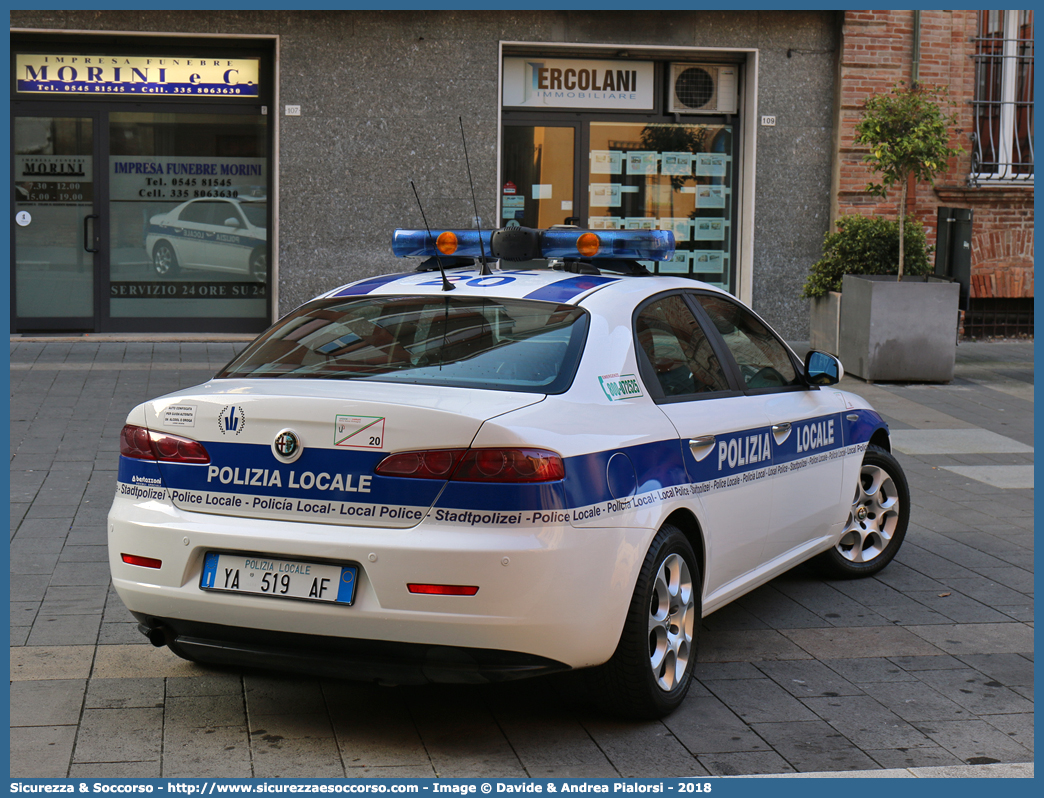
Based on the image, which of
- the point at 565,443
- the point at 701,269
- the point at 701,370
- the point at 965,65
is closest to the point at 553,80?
the point at 701,269

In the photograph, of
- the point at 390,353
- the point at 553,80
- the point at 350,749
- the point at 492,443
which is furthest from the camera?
the point at 553,80

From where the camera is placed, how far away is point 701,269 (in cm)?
1528

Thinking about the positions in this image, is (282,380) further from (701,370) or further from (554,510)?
(701,370)

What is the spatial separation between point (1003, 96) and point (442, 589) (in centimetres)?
1367

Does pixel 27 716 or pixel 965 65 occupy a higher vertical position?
pixel 965 65

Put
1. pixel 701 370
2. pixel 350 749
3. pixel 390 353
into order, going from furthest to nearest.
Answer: pixel 701 370 < pixel 390 353 < pixel 350 749

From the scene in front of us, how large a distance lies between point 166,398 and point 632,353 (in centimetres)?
157

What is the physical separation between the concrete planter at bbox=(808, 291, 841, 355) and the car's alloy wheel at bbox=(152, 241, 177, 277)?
7.20 meters

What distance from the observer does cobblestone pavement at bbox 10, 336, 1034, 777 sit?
3.76 m

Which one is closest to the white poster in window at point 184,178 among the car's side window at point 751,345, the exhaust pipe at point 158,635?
the car's side window at point 751,345

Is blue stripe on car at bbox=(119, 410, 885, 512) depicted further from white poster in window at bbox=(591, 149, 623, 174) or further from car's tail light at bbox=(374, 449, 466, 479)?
white poster in window at bbox=(591, 149, 623, 174)

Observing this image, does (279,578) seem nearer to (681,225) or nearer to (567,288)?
(567,288)

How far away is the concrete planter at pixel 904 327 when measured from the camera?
11.9 meters

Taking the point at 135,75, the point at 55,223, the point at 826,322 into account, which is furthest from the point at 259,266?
the point at 826,322
